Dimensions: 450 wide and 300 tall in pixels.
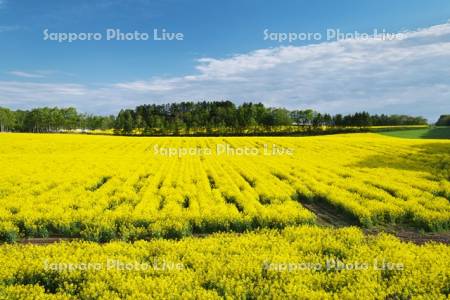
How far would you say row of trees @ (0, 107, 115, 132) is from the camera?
15100cm

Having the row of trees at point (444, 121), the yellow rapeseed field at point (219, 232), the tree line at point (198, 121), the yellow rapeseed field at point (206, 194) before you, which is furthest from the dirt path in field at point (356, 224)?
the row of trees at point (444, 121)

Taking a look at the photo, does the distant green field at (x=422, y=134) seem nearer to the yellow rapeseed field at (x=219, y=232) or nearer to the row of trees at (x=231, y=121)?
the row of trees at (x=231, y=121)

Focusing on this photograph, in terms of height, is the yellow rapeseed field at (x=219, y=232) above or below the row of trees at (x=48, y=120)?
below

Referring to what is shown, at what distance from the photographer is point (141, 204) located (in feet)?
68.3

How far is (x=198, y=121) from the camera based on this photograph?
138 metres

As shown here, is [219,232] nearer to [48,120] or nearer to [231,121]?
[231,121]

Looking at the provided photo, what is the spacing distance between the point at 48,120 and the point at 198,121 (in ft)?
192

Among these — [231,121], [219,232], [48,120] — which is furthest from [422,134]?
[48,120]

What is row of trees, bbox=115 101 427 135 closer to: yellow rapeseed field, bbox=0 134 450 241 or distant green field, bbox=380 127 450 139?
distant green field, bbox=380 127 450 139

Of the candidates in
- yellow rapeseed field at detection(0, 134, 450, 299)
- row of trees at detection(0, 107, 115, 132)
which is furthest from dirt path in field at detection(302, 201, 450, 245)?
row of trees at detection(0, 107, 115, 132)

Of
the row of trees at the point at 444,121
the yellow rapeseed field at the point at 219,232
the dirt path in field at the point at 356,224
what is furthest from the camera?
the row of trees at the point at 444,121

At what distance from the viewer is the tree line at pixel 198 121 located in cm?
13312

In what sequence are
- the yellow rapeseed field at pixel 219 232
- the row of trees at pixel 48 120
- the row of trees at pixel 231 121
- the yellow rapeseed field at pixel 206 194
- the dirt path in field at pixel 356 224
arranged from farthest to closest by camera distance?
the row of trees at pixel 48 120, the row of trees at pixel 231 121, the yellow rapeseed field at pixel 206 194, the dirt path in field at pixel 356 224, the yellow rapeseed field at pixel 219 232

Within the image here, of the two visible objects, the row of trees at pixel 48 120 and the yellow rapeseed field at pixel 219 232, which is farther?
the row of trees at pixel 48 120
